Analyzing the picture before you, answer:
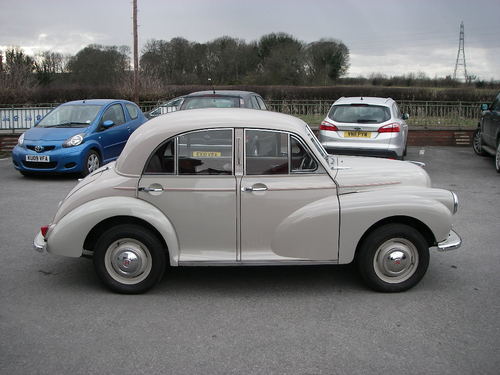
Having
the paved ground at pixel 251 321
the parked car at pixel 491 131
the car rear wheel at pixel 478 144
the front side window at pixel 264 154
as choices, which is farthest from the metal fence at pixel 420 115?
the front side window at pixel 264 154

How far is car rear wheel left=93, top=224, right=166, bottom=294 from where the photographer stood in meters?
4.96

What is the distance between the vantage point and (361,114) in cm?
1195

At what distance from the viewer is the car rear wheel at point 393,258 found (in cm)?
501

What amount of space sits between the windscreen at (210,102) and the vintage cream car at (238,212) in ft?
23.9

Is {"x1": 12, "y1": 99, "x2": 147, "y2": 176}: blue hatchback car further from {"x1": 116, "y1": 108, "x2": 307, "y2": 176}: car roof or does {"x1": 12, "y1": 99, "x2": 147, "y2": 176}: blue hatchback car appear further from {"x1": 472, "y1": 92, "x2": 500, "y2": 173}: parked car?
{"x1": 472, "y1": 92, "x2": 500, "y2": 173}: parked car

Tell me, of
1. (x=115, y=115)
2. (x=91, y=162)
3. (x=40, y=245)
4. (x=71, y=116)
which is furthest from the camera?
(x=115, y=115)

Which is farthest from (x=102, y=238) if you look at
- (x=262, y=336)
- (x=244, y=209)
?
(x=262, y=336)

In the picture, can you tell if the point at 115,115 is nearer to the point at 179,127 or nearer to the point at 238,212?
the point at 179,127

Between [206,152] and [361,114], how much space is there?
757 centimetres

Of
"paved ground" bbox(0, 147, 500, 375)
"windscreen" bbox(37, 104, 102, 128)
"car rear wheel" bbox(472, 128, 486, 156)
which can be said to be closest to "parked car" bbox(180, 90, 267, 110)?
"windscreen" bbox(37, 104, 102, 128)

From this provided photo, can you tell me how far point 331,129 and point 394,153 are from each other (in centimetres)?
146

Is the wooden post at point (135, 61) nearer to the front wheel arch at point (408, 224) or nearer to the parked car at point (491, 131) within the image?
the parked car at point (491, 131)

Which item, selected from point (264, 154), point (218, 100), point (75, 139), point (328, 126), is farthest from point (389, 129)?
point (264, 154)

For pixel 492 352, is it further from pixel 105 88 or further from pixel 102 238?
pixel 105 88
